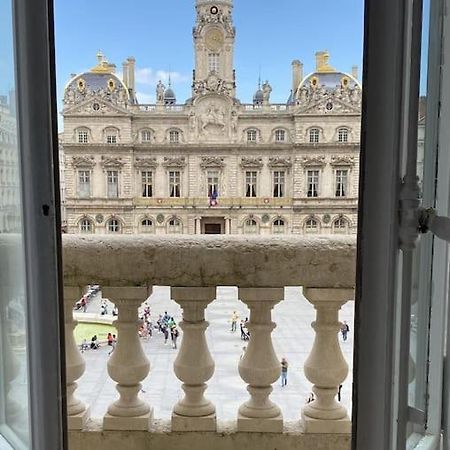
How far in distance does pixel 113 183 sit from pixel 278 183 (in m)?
6.58

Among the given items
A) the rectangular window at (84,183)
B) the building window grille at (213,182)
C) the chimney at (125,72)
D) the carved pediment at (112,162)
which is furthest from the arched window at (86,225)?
the chimney at (125,72)

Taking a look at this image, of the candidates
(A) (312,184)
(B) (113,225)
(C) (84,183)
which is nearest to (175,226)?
(B) (113,225)

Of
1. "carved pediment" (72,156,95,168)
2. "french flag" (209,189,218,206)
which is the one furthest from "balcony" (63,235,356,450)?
"carved pediment" (72,156,95,168)

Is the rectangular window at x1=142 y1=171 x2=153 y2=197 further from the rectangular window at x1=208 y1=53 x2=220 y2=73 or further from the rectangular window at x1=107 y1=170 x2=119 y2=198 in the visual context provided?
the rectangular window at x1=208 y1=53 x2=220 y2=73

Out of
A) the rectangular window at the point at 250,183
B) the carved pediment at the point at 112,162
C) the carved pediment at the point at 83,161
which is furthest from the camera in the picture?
the rectangular window at the point at 250,183

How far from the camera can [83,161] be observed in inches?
755

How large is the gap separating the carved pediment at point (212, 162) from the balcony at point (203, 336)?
62.8ft

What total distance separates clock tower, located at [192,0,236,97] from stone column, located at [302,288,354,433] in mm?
20002

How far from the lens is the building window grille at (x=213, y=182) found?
796 inches

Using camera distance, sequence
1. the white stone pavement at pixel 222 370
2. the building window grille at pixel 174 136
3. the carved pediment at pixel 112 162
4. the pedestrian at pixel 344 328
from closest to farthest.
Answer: the pedestrian at pixel 344 328 < the white stone pavement at pixel 222 370 < the carved pediment at pixel 112 162 < the building window grille at pixel 174 136

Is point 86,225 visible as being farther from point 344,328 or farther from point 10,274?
point 10,274

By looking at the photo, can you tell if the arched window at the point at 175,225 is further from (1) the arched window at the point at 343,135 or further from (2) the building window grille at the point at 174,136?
(1) the arched window at the point at 343,135

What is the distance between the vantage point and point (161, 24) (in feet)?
71.7

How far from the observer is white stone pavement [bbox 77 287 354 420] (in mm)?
1204
